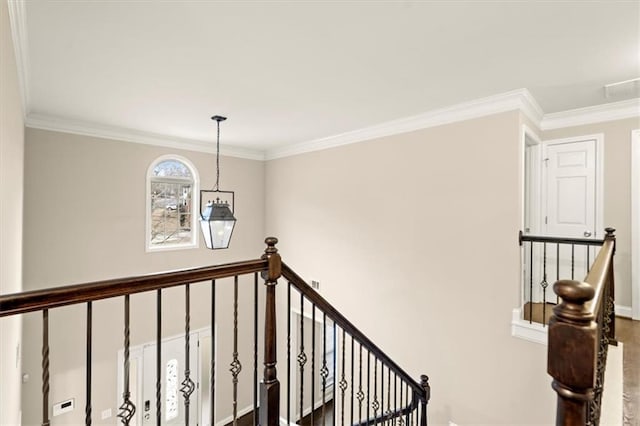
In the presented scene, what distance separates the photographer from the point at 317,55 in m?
2.45

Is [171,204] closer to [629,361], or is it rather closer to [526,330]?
[526,330]

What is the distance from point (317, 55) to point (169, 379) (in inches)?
213

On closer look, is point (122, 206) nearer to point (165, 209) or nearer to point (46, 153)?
point (165, 209)

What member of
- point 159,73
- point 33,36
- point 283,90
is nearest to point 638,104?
point 283,90

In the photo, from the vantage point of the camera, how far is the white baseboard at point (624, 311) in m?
Answer: 3.43

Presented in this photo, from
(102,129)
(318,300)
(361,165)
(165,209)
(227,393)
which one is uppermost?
(102,129)

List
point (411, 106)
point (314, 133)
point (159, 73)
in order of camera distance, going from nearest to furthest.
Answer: point (159, 73) < point (411, 106) < point (314, 133)

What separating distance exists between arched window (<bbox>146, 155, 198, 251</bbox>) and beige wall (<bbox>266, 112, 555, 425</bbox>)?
219 centimetres

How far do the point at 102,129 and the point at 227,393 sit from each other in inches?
186

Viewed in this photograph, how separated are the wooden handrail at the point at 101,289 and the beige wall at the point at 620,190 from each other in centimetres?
401

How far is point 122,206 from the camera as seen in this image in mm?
4586

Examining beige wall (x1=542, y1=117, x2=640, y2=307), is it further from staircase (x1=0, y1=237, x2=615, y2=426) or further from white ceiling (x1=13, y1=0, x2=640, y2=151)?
staircase (x1=0, y1=237, x2=615, y2=426)

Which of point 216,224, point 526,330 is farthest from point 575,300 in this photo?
point 216,224

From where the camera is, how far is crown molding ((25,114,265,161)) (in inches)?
155
